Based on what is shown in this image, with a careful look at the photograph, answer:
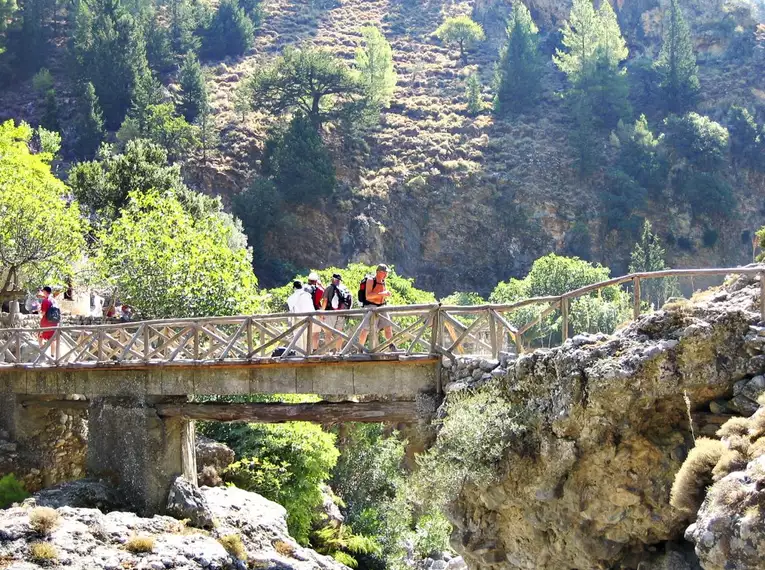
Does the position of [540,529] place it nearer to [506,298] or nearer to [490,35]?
[506,298]

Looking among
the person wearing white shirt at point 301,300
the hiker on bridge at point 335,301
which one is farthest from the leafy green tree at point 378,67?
the hiker on bridge at point 335,301

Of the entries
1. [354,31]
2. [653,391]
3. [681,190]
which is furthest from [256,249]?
[653,391]

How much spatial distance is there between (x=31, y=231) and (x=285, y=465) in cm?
972

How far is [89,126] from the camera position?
74.0m

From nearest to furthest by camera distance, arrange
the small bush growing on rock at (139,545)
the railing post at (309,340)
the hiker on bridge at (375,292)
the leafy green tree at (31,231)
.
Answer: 1. the small bush growing on rock at (139,545)
2. the railing post at (309,340)
3. the hiker on bridge at (375,292)
4. the leafy green tree at (31,231)

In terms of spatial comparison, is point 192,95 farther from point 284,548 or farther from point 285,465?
point 284,548

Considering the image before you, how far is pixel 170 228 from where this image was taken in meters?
32.7

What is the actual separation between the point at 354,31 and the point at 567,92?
102 ft

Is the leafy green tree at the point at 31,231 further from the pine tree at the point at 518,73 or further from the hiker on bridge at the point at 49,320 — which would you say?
the pine tree at the point at 518,73

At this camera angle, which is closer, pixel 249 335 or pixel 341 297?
pixel 249 335

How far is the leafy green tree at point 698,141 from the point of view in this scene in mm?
77500

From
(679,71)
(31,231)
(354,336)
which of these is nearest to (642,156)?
(679,71)

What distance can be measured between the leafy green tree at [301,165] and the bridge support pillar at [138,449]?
49.9m

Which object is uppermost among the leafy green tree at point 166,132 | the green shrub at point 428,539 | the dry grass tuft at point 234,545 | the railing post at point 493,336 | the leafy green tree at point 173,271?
the leafy green tree at point 166,132
